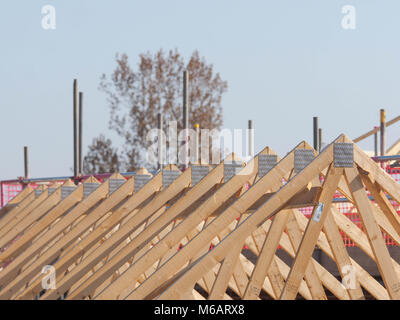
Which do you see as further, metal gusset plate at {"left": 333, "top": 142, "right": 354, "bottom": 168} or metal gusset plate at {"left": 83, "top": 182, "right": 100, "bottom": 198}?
metal gusset plate at {"left": 83, "top": 182, "right": 100, "bottom": 198}

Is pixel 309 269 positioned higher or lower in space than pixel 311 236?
lower

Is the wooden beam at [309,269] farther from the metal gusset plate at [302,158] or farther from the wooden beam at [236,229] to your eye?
the wooden beam at [236,229]

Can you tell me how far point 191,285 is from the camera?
6602 millimetres

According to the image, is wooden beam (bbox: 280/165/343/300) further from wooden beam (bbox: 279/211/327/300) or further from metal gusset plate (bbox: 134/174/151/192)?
metal gusset plate (bbox: 134/174/151/192)

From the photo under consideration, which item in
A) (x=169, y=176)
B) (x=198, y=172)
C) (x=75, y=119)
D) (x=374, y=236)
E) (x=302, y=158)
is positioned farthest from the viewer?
(x=75, y=119)

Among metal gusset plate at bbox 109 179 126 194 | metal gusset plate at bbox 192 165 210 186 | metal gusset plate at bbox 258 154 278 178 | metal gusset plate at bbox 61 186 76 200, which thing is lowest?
metal gusset plate at bbox 61 186 76 200

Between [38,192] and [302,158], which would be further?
[38,192]

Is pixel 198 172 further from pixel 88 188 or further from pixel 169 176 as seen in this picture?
pixel 88 188

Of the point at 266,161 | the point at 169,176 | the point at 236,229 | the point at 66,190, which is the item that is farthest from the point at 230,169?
the point at 66,190

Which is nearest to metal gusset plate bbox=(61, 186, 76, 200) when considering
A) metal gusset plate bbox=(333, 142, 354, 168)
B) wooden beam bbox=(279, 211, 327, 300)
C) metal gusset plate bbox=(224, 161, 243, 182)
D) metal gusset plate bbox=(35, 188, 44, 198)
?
metal gusset plate bbox=(35, 188, 44, 198)
